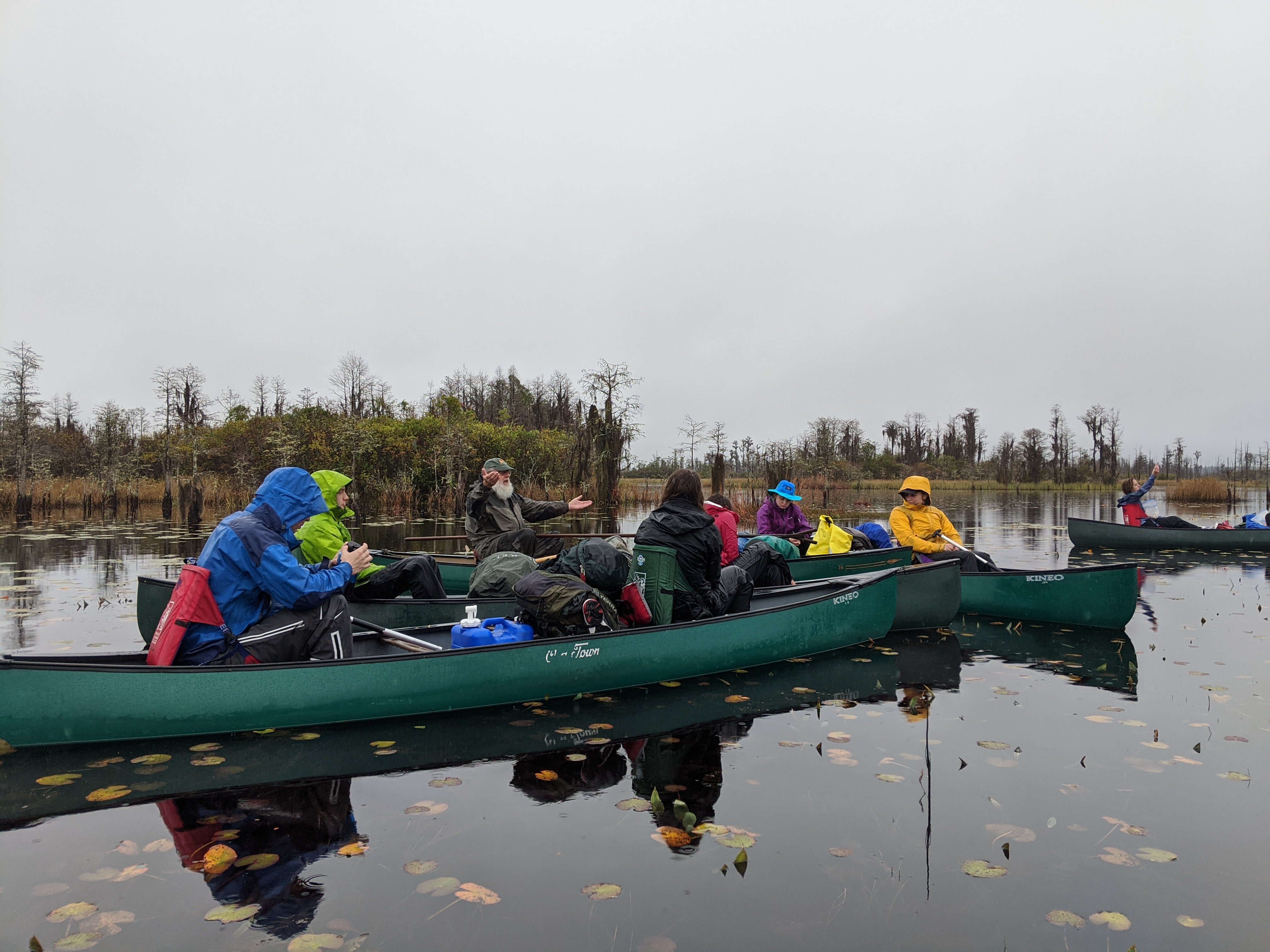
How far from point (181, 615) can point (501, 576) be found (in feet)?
9.81

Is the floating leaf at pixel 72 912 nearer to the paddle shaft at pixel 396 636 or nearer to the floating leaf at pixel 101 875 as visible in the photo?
the floating leaf at pixel 101 875

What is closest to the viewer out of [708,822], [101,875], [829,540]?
[101,875]

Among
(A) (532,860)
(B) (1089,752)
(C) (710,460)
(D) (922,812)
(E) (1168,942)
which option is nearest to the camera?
(E) (1168,942)

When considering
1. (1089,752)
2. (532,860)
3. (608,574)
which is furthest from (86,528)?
(1089,752)

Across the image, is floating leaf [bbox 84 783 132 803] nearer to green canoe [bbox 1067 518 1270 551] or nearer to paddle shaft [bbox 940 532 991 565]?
paddle shaft [bbox 940 532 991 565]

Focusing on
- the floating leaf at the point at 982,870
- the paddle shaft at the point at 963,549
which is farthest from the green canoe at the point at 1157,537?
the floating leaf at the point at 982,870

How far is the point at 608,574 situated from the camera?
600 cm

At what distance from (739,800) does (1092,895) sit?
1.54 metres

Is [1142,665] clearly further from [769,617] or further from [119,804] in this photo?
[119,804]

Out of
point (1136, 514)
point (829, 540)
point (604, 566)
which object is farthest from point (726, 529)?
point (1136, 514)

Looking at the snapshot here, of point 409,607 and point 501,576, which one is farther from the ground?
point 501,576

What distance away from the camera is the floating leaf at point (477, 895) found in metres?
2.82

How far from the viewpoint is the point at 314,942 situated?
2.54 meters

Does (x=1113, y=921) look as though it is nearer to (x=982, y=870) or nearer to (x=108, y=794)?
(x=982, y=870)
